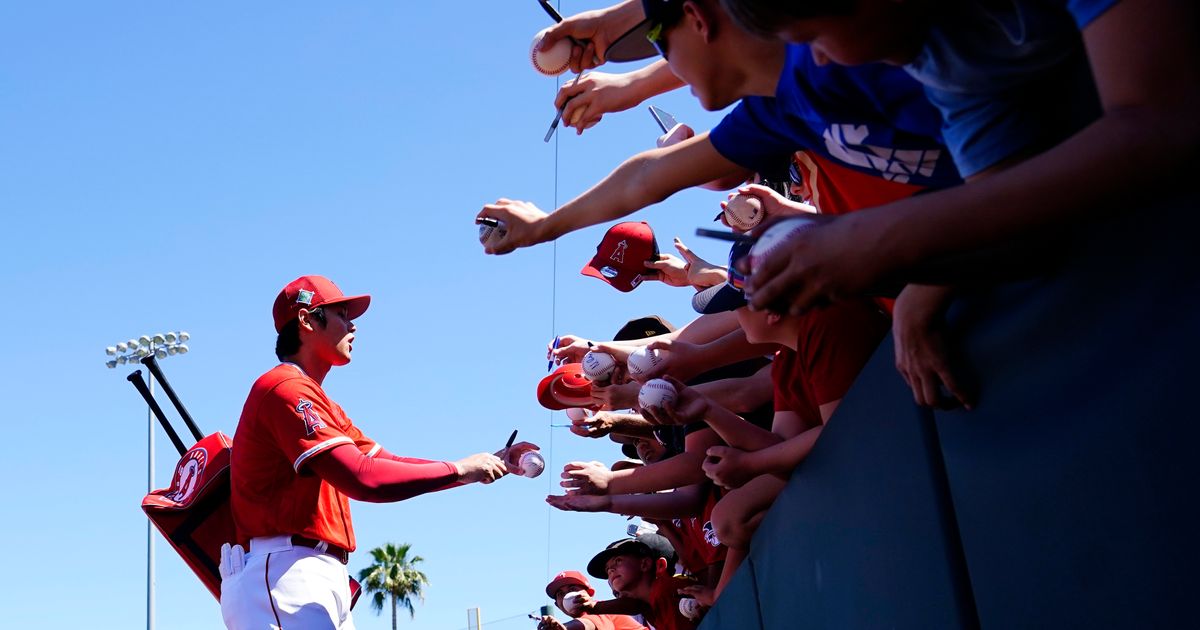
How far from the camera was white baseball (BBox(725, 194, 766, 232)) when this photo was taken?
3.88 metres

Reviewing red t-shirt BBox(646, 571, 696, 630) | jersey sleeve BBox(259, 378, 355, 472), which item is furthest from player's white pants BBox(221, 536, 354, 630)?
red t-shirt BBox(646, 571, 696, 630)

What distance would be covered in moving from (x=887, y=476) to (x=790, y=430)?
103 centimetres

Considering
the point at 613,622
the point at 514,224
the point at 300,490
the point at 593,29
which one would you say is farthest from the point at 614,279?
the point at 613,622

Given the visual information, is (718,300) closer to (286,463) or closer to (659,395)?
(659,395)

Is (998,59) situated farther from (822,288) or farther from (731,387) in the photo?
(731,387)

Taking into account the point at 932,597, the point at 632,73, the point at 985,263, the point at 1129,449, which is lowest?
the point at 932,597

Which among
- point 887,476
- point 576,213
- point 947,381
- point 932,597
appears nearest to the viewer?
point 947,381

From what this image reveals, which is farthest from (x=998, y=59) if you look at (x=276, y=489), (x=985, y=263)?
(x=276, y=489)

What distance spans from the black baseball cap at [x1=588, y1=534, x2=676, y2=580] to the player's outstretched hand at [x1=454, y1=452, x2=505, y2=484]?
1.76 m

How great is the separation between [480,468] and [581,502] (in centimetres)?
52

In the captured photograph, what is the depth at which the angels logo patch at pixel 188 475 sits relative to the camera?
17.1 ft

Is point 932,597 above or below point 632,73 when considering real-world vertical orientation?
below

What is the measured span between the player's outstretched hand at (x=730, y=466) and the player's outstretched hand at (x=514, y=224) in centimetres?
72

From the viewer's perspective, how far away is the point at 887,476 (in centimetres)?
221
